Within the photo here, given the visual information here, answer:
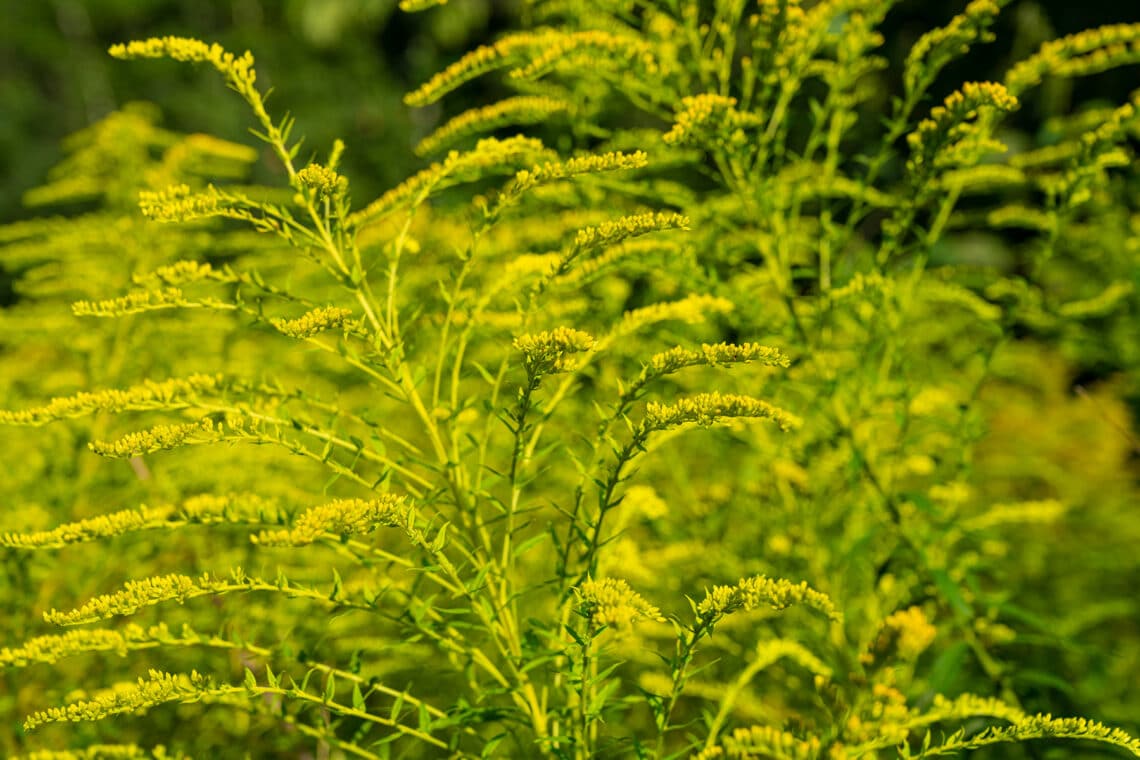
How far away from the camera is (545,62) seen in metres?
1.07

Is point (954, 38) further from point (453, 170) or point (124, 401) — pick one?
point (124, 401)

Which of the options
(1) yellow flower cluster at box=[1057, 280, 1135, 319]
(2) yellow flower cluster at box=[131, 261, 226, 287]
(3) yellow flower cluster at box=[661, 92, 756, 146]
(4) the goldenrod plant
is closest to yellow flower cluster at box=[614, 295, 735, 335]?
(4) the goldenrod plant

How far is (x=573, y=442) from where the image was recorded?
1.60 meters

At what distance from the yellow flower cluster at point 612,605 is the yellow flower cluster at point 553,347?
0.19 meters

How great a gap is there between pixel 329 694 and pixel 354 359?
1.06 feet

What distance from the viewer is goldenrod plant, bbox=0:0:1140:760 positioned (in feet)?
2.74

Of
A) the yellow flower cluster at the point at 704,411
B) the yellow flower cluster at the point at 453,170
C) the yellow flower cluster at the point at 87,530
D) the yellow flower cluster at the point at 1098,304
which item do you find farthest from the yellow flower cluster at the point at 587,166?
the yellow flower cluster at the point at 1098,304

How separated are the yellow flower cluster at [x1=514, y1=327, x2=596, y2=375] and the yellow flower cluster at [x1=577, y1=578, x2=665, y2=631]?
0.19 m

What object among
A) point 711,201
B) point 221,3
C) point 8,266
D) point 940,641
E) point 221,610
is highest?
point 221,3

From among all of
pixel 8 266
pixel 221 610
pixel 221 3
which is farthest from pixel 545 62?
pixel 221 3

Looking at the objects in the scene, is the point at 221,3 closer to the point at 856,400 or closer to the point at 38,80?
the point at 38,80

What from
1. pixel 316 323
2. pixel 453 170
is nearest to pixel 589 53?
pixel 453 170

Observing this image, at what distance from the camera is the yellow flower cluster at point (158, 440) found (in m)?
0.79

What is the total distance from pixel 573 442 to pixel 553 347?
2.84 ft
